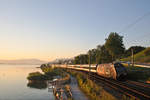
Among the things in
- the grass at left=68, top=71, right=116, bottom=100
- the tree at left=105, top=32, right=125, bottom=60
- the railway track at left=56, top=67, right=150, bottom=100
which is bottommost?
the grass at left=68, top=71, right=116, bottom=100

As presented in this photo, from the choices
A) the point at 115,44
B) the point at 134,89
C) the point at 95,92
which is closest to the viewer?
the point at 134,89

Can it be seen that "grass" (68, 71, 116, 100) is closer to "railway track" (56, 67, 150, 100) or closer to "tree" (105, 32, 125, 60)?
"railway track" (56, 67, 150, 100)

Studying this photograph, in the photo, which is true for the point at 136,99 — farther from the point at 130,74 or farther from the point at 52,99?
the point at 52,99

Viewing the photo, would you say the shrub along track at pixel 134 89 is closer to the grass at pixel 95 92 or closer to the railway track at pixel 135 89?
the railway track at pixel 135 89

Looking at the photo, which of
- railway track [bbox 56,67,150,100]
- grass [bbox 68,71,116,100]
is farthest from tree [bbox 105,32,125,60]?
railway track [bbox 56,67,150,100]

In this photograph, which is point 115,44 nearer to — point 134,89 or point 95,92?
point 95,92

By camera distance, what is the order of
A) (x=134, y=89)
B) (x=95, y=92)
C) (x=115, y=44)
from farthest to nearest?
(x=115, y=44), (x=95, y=92), (x=134, y=89)

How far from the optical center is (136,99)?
538 inches

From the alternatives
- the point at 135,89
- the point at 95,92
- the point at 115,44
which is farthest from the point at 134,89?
the point at 115,44

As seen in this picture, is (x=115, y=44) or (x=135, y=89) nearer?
(x=135, y=89)

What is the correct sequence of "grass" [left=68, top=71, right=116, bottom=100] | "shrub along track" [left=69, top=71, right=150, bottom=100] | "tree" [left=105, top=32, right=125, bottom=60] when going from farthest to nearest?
"tree" [left=105, top=32, right=125, bottom=60] → "grass" [left=68, top=71, right=116, bottom=100] → "shrub along track" [left=69, top=71, right=150, bottom=100]

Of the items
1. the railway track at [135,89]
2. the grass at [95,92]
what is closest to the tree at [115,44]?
the grass at [95,92]

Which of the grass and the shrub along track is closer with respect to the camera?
the shrub along track

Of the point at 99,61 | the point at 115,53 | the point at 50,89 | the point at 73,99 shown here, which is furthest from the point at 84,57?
the point at 73,99
